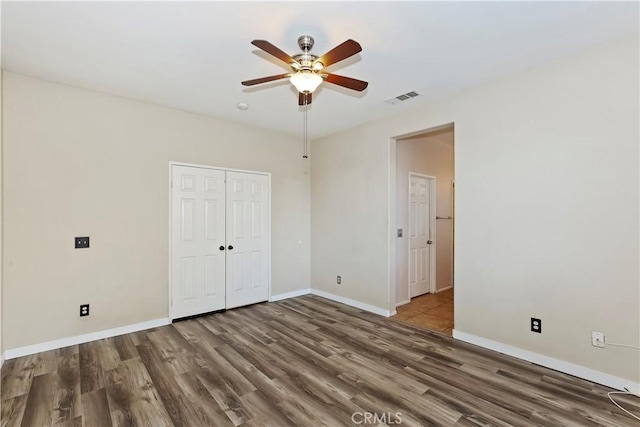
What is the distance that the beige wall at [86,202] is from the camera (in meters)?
2.99

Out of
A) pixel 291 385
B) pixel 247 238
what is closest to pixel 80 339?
pixel 247 238

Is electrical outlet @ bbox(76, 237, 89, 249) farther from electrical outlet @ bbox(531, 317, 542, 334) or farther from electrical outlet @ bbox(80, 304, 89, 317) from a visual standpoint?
electrical outlet @ bbox(531, 317, 542, 334)

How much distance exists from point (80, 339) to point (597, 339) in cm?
518

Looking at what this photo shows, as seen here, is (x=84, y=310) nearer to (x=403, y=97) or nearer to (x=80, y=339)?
(x=80, y=339)

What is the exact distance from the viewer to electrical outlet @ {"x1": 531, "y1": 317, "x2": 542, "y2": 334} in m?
2.83

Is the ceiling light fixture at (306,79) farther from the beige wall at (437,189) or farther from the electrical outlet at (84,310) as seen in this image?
the electrical outlet at (84,310)

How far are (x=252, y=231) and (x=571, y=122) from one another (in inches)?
163

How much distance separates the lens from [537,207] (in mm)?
2863

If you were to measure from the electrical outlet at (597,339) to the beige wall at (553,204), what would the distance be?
3 centimetres

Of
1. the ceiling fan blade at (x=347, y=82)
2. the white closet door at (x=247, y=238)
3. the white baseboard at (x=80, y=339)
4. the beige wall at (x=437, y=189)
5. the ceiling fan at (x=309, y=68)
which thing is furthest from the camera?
the beige wall at (x=437, y=189)

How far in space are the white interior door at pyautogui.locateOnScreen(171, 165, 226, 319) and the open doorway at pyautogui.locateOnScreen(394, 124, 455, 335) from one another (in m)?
2.69

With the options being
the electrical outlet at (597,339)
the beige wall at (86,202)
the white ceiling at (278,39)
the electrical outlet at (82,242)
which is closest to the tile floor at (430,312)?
the electrical outlet at (597,339)

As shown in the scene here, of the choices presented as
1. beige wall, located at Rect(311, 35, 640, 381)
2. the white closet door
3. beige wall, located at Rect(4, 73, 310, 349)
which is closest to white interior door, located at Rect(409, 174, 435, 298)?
beige wall, located at Rect(311, 35, 640, 381)

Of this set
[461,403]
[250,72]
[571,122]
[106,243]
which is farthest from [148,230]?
[571,122]
